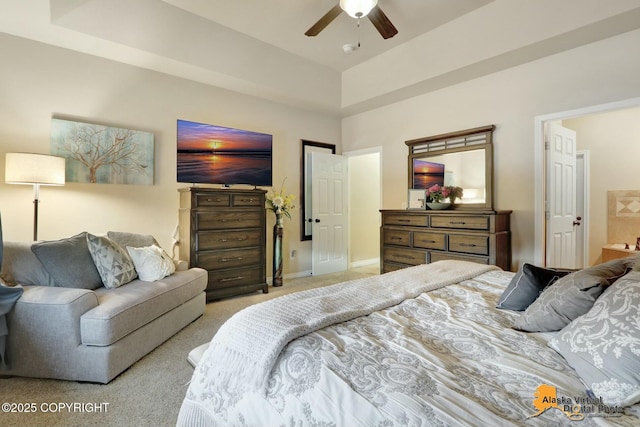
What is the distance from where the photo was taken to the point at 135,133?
3416mm

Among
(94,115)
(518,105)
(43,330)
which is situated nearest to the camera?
(43,330)

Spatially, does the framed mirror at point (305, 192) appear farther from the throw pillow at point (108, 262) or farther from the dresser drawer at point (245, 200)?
the throw pillow at point (108, 262)

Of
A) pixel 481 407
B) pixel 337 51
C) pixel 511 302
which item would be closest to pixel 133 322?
pixel 481 407

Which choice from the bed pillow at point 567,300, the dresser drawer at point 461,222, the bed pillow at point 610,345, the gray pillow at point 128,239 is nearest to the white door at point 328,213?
the dresser drawer at point 461,222

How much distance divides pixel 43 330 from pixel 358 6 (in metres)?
3.13

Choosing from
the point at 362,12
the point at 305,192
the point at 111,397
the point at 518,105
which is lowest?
the point at 111,397

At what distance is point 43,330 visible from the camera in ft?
6.12

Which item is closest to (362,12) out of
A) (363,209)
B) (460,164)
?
(460,164)

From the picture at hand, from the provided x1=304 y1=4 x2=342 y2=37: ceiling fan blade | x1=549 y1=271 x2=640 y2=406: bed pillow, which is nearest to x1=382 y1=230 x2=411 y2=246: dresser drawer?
x1=304 y1=4 x2=342 y2=37: ceiling fan blade

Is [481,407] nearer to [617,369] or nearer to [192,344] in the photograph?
[617,369]

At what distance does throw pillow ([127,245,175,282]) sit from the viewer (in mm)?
2615

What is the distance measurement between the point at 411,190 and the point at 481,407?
3736 mm

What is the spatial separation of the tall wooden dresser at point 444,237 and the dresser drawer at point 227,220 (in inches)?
68.7

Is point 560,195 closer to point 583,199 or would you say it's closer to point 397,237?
point 583,199
